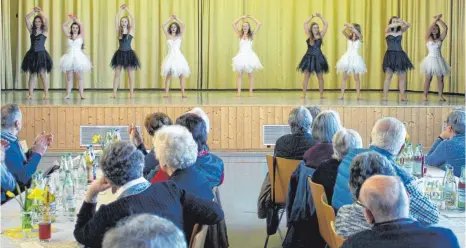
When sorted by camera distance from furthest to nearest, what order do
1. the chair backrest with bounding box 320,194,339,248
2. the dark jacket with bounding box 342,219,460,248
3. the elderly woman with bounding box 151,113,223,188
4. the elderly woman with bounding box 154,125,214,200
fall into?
the elderly woman with bounding box 151,113,223,188 < the elderly woman with bounding box 154,125,214,200 < the chair backrest with bounding box 320,194,339,248 < the dark jacket with bounding box 342,219,460,248

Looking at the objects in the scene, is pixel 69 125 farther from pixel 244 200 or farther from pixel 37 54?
pixel 244 200

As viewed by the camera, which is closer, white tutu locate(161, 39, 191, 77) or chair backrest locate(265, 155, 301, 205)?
chair backrest locate(265, 155, 301, 205)

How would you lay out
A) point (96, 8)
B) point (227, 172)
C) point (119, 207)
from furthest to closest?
point (96, 8)
point (227, 172)
point (119, 207)

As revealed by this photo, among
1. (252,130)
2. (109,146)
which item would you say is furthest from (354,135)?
(252,130)

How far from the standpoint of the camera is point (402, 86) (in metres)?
10.7

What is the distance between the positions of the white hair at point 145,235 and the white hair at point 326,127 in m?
3.05

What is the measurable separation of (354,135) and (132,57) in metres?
7.42

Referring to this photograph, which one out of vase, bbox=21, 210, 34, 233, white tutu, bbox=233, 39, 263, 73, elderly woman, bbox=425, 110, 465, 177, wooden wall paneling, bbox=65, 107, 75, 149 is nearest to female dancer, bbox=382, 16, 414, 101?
white tutu, bbox=233, 39, 263, 73

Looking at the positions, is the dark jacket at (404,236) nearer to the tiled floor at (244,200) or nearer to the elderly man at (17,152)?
the tiled floor at (244,200)

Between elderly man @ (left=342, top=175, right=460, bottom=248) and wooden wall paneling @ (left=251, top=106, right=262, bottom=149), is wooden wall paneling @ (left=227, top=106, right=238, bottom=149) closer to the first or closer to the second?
wooden wall paneling @ (left=251, top=106, right=262, bottom=149)

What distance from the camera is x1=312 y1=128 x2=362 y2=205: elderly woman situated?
3713mm

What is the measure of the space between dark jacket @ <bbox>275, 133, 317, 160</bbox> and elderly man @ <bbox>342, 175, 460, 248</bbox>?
2518mm

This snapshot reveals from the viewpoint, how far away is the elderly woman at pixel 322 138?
4.32 meters

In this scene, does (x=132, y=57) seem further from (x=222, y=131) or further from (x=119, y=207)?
(x=119, y=207)
